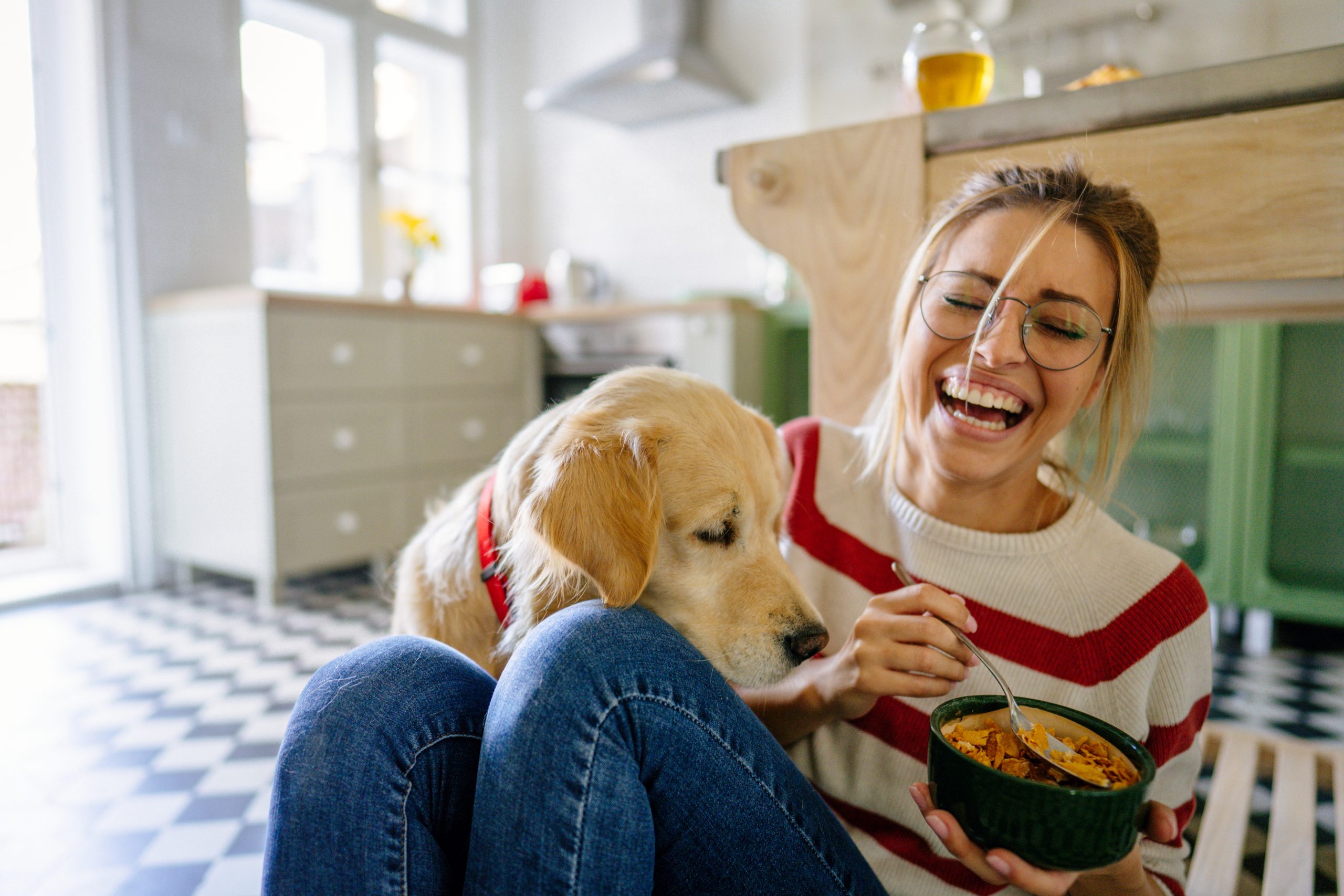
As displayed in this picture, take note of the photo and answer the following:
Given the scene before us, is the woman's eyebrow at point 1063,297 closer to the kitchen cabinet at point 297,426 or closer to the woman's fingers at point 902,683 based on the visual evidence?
the woman's fingers at point 902,683

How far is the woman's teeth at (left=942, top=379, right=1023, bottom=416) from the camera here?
89 cm

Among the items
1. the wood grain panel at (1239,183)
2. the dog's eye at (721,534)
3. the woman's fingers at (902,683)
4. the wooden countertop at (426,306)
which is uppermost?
the wooden countertop at (426,306)

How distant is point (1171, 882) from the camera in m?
0.78

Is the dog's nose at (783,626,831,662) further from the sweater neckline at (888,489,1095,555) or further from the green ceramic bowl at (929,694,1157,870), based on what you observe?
the green ceramic bowl at (929,694,1157,870)

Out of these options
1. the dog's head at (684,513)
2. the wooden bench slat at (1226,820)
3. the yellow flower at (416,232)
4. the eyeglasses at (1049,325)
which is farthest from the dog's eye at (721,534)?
the yellow flower at (416,232)

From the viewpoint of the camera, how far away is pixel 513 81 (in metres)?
4.73

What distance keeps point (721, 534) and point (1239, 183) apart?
2.19ft

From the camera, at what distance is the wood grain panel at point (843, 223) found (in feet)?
3.52

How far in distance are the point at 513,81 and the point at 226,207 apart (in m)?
2.09

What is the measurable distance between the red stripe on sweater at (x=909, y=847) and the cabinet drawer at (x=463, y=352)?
2.68 metres

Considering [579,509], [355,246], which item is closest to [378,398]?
[355,246]

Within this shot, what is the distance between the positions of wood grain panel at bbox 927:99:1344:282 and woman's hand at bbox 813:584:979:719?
49 centimetres

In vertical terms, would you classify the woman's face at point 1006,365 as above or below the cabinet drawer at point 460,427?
above

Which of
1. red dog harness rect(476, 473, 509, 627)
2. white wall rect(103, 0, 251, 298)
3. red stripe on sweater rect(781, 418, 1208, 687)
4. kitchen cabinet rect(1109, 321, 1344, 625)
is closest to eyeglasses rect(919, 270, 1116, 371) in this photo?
red stripe on sweater rect(781, 418, 1208, 687)
